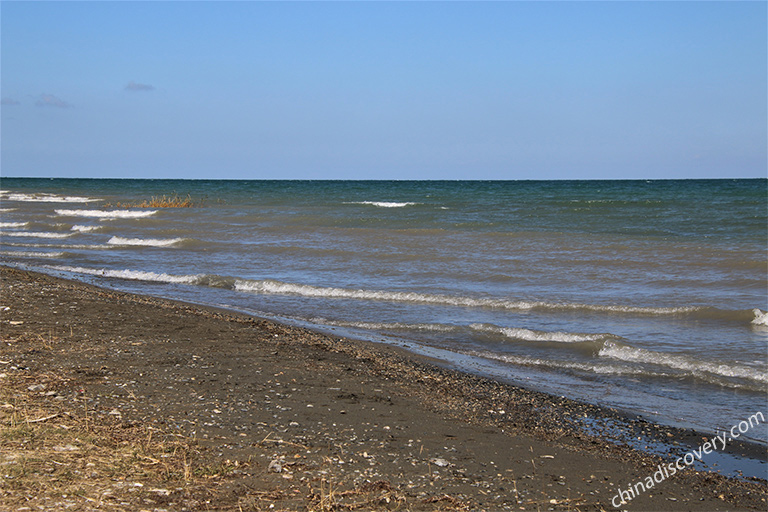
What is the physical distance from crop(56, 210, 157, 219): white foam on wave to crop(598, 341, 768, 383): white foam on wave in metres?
27.7

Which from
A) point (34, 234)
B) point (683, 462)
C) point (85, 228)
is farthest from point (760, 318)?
point (34, 234)

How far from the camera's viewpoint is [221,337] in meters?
8.13

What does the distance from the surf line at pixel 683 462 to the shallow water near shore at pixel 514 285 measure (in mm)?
118

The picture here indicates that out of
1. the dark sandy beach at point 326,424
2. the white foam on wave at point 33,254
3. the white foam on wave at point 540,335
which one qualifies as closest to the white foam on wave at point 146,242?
the white foam on wave at point 33,254

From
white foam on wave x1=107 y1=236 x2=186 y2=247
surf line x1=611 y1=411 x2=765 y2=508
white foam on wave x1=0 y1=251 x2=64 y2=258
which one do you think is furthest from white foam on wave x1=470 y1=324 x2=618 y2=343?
white foam on wave x1=107 y1=236 x2=186 y2=247

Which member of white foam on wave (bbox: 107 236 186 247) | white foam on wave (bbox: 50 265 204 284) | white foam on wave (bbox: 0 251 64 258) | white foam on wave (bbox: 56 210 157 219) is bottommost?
white foam on wave (bbox: 50 265 204 284)

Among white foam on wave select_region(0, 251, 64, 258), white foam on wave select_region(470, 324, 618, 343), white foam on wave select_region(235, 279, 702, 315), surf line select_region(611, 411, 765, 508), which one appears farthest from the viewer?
white foam on wave select_region(0, 251, 64, 258)

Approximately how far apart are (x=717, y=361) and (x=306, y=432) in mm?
5530

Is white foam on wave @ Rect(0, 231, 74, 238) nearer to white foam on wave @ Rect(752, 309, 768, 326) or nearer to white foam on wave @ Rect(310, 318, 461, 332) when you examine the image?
white foam on wave @ Rect(310, 318, 461, 332)

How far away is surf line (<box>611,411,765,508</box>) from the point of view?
4340 millimetres

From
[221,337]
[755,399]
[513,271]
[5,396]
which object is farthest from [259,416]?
[513,271]

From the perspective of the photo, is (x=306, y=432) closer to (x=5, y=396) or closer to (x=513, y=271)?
(x=5, y=396)

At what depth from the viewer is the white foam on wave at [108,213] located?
32.7m

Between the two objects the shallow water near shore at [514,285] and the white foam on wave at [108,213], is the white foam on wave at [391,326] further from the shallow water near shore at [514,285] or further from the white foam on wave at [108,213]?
the white foam on wave at [108,213]
